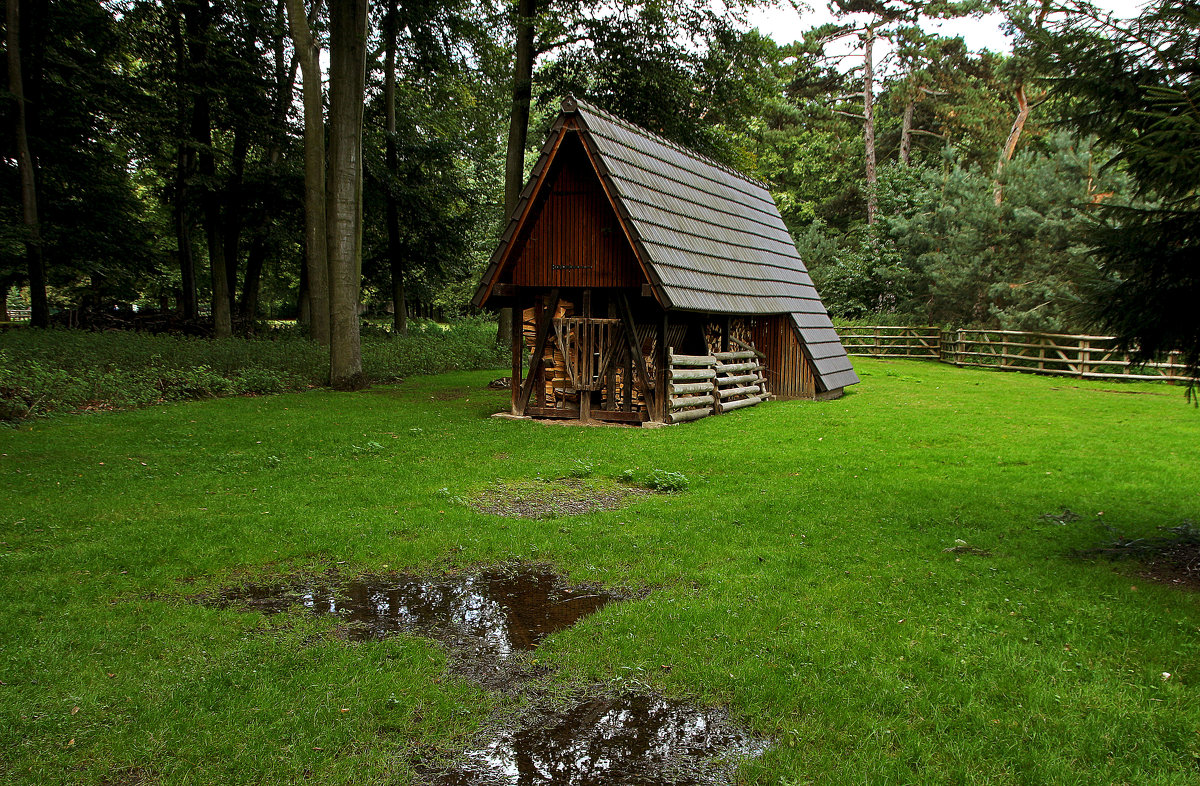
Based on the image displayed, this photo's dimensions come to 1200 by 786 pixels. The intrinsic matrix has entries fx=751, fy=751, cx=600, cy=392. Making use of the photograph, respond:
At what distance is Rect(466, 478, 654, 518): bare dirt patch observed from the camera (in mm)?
8325

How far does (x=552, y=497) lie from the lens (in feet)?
29.3

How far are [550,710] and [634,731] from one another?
19.8 inches

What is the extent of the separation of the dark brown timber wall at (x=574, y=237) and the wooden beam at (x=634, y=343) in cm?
38

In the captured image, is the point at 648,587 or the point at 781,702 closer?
the point at 781,702

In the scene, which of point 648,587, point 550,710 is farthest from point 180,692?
point 648,587

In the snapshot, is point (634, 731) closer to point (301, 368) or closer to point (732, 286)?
point (732, 286)

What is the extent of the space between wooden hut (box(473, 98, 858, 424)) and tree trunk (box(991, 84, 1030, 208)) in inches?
819

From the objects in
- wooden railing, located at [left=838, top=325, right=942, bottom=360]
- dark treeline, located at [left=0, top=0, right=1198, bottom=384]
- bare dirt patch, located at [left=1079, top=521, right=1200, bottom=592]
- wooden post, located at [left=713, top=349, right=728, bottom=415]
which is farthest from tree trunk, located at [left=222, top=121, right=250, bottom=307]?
bare dirt patch, located at [left=1079, top=521, right=1200, bottom=592]

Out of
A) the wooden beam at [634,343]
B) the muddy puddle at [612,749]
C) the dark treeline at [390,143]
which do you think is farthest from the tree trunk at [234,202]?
the muddy puddle at [612,749]

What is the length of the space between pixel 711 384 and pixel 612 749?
458 inches

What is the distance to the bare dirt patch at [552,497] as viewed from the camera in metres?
8.32

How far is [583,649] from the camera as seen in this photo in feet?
16.3

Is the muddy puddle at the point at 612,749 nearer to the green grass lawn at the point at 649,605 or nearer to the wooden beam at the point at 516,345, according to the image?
the green grass lawn at the point at 649,605

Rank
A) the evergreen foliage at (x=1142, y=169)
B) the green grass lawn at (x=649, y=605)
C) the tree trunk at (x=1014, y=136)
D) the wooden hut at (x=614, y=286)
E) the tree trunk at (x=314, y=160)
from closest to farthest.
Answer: the green grass lawn at (x=649, y=605) → the evergreen foliage at (x=1142, y=169) → the wooden hut at (x=614, y=286) → the tree trunk at (x=314, y=160) → the tree trunk at (x=1014, y=136)
